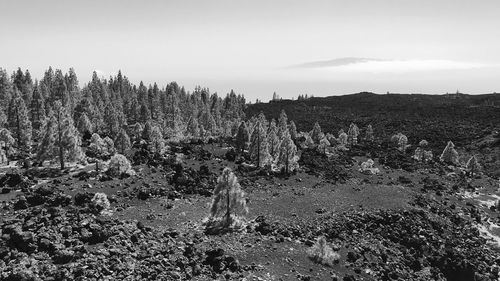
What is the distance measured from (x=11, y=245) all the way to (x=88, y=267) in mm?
7553

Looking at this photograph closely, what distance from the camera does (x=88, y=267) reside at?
3092cm

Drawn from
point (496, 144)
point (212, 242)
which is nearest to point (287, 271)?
point (212, 242)

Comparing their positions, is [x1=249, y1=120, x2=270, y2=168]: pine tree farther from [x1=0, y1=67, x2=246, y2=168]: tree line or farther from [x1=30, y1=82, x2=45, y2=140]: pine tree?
[x1=30, y1=82, x2=45, y2=140]: pine tree

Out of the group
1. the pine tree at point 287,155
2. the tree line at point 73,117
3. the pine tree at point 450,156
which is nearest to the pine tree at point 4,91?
the tree line at point 73,117

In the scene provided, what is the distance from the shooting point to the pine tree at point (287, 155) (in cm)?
7562

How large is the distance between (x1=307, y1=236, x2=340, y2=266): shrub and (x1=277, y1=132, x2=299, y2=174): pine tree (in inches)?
1425

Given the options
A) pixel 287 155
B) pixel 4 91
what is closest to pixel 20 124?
pixel 4 91

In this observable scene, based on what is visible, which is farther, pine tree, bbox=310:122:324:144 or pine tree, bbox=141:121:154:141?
pine tree, bbox=310:122:324:144

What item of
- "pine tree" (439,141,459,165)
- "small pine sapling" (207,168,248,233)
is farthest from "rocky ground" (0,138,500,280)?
"pine tree" (439,141,459,165)

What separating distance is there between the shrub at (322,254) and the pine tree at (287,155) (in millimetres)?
36186

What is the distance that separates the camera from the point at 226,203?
43312mm

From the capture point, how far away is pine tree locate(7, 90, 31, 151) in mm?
76250

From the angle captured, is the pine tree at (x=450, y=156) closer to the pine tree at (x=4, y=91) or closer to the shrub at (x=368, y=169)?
the shrub at (x=368, y=169)

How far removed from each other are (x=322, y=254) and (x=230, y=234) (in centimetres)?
1014
